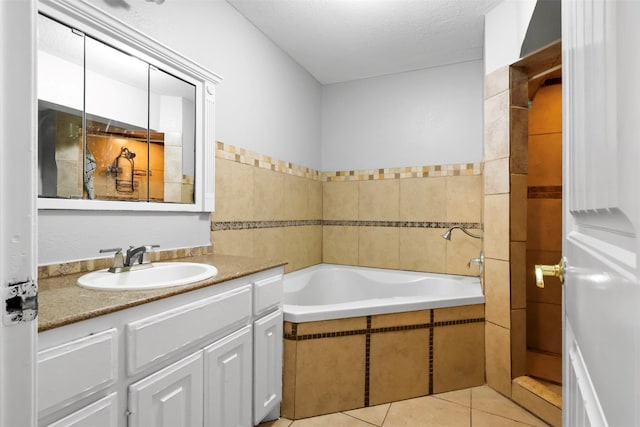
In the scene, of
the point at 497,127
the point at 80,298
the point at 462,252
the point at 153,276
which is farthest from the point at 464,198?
the point at 80,298

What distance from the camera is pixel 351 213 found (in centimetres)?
336

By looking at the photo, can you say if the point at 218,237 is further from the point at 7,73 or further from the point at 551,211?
the point at 551,211

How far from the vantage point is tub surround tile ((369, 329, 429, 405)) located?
2.03 meters

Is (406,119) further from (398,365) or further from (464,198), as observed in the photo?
(398,365)

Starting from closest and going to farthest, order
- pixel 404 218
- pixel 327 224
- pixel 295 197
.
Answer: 1. pixel 295 197
2. pixel 404 218
3. pixel 327 224

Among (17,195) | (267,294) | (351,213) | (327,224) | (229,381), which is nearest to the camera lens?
(17,195)

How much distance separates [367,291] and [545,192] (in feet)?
5.60

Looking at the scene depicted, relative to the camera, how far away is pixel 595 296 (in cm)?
44

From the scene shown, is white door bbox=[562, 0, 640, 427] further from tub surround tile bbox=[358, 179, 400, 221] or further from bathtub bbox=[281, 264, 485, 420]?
tub surround tile bbox=[358, 179, 400, 221]

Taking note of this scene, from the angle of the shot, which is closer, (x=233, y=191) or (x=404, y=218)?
(x=233, y=191)

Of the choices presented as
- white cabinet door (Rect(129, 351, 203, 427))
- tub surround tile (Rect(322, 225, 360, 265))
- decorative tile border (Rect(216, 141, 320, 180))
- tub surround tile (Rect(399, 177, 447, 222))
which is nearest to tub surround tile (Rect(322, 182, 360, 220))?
tub surround tile (Rect(322, 225, 360, 265))

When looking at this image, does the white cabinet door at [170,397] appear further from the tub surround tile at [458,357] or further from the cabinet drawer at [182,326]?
the tub surround tile at [458,357]

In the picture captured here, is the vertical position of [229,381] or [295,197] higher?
[295,197]

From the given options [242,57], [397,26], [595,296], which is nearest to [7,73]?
[595,296]
